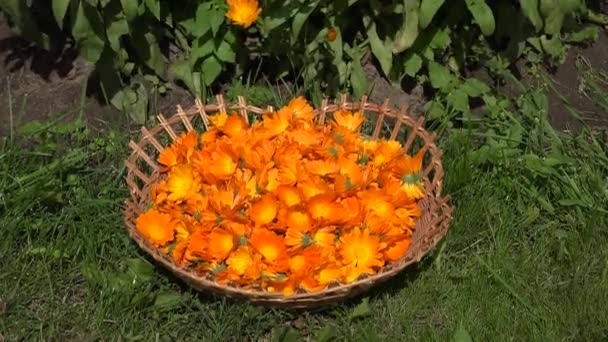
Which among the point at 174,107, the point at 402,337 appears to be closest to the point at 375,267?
the point at 402,337

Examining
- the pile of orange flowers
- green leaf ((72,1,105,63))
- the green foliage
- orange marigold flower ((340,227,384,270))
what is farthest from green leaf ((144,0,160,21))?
orange marigold flower ((340,227,384,270))

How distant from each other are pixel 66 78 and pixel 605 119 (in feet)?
6.10

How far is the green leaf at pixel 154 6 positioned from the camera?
3544mm

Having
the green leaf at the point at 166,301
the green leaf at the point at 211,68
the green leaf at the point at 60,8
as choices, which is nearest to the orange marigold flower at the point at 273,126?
the green leaf at the point at 211,68

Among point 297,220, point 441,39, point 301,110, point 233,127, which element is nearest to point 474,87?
point 441,39

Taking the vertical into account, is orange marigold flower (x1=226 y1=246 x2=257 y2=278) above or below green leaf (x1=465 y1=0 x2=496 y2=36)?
below

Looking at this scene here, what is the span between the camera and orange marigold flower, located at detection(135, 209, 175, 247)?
3229mm

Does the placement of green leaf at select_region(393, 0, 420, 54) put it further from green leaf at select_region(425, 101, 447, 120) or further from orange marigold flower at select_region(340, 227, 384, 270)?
orange marigold flower at select_region(340, 227, 384, 270)

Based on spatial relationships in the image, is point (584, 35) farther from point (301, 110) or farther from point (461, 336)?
point (461, 336)

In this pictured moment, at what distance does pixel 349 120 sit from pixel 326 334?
706 mm

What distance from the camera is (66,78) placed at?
3.87 m

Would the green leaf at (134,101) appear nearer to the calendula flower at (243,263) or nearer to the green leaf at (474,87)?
the calendula flower at (243,263)

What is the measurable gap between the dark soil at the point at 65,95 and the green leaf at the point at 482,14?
374 millimetres

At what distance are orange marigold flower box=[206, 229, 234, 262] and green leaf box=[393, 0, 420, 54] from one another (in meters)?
0.95
